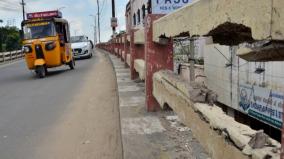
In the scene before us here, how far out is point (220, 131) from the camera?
212cm

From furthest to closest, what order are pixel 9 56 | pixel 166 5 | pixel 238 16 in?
pixel 9 56, pixel 166 5, pixel 238 16

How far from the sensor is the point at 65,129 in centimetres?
612

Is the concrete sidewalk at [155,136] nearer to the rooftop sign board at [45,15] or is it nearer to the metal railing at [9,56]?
the rooftop sign board at [45,15]

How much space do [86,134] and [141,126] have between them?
1.15 meters

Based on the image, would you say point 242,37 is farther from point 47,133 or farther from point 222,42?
point 47,133

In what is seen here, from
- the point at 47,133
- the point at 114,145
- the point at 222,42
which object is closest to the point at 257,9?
the point at 222,42

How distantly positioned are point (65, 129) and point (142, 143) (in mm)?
2223

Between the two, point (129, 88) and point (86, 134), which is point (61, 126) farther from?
point (129, 88)

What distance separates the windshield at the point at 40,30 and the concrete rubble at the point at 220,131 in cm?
1363

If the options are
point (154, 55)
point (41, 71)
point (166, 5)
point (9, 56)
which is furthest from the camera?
point (9, 56)

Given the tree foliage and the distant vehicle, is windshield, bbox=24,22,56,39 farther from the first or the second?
the tree foliage

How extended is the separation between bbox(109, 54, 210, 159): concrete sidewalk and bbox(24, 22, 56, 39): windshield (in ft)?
36.9

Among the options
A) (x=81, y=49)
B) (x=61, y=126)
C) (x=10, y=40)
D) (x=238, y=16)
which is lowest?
(x=61, y=126)

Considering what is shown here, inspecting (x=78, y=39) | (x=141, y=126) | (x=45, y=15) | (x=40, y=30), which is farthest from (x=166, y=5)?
(x=78, y=39)
